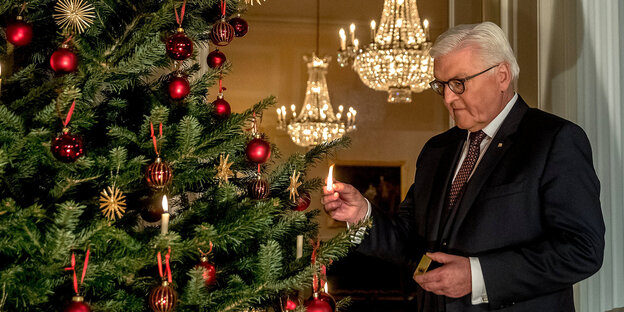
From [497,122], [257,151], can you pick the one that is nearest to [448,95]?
[497,122]

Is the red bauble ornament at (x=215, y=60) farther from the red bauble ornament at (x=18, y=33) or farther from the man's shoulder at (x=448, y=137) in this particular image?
the man's shoulder at (x=448, y=137)

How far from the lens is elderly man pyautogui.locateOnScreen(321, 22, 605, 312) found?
1841 mm

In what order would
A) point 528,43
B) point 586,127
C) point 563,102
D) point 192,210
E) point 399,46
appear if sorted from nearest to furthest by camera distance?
point 192,210 < point 586,127 < point 563,102 < point 528,43 < point 399,46

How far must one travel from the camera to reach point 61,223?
1.12 metres

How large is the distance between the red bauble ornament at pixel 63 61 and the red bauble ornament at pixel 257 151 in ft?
1.52

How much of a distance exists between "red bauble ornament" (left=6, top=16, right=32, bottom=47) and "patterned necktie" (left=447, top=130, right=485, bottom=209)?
1.43 meters

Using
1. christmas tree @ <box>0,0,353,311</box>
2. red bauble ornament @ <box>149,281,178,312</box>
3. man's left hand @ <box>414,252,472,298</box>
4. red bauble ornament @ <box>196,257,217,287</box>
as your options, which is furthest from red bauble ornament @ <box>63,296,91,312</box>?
man's left hand @ <box>414,252,472,298</box>

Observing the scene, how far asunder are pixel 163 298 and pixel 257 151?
49cm

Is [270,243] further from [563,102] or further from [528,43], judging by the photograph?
[528,43]

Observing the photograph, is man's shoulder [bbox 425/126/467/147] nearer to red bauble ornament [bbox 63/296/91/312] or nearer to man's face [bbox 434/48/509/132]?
man's face [bbox 434/48/509/132]

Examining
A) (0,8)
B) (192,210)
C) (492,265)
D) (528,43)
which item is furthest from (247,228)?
(528,43)

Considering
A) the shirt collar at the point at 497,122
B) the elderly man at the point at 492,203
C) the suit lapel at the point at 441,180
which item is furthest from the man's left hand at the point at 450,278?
the shirt collar at the point at 497,122

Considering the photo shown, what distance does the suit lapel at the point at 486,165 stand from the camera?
205 cm

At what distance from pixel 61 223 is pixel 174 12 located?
0.64 metres
